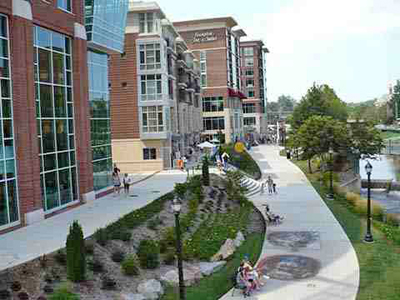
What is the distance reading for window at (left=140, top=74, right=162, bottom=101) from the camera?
4425cm

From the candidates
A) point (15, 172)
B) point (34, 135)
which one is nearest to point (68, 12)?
point (34, 135)

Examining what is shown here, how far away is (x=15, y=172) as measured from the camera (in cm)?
1992

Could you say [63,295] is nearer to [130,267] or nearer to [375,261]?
[130,267]

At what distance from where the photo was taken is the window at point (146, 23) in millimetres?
43969

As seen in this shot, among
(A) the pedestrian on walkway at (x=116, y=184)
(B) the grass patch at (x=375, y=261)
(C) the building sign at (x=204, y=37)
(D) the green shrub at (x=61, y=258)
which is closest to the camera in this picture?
(D) the green shrub at (x=61, y=258)

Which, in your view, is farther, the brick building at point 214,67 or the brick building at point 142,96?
the brick building at point 214,67

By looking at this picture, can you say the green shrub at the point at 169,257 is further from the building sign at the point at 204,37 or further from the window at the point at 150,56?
the building sign at the point at 204,37

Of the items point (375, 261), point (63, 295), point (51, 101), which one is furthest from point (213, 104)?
point (63, 295)

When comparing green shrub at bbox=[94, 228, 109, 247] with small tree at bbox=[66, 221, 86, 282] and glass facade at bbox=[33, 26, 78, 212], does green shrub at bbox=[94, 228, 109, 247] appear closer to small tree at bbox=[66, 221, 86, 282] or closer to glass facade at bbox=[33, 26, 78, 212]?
small tree at bbox=[66, 221, 86, 282]

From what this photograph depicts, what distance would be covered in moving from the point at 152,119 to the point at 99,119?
48.0 feet

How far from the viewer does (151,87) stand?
44312 mm

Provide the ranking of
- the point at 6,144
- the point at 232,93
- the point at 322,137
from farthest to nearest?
the point at 232,93 → the point at 322,137 → the point at 6,144

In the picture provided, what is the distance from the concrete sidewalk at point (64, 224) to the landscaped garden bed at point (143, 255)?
33.1 inches

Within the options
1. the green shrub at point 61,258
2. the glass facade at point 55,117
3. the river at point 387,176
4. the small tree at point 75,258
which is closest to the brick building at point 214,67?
the river at point 387,176
